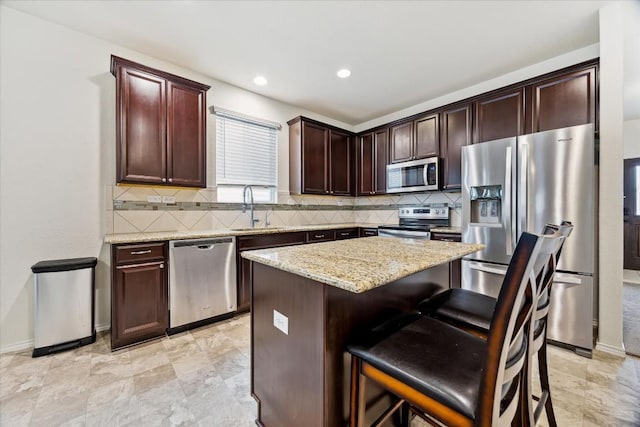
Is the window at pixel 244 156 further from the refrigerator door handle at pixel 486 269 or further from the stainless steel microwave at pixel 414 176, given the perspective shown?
the refrigerator door handle at pixel 486 269

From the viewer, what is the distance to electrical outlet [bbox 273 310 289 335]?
3.99 feet

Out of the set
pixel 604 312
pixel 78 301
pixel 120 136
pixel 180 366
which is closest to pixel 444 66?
pixel 604 312

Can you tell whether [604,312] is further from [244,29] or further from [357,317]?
[244,29]

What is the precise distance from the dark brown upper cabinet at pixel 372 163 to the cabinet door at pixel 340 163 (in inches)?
8.0

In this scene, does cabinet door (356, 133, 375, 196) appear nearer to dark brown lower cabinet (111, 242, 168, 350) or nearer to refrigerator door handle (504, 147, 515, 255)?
refrigerator door handle (504, 147, 515, 255)

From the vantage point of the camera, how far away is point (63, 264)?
2.19m

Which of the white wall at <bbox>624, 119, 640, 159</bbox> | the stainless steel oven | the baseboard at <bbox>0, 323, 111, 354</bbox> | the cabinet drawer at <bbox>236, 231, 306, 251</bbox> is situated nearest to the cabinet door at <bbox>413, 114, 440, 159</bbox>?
the stainless steel oven

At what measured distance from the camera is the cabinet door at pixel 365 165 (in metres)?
4.42

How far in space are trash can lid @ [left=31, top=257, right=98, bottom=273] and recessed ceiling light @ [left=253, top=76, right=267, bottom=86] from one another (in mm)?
2585

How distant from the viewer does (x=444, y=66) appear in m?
3.03

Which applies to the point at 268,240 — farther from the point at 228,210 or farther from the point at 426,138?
the point at 426,138

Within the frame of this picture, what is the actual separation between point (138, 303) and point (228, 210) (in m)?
1.44

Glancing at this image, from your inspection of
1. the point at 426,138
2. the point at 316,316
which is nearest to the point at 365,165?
the point at 426,138

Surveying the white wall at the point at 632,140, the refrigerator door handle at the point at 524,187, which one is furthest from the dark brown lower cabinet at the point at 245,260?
the white wall at the point at 632,140
